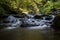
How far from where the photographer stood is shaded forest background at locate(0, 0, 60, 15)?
19.9 meters

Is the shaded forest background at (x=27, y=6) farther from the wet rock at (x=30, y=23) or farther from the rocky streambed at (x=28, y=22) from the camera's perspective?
the wet rock at (x=30, y=23)

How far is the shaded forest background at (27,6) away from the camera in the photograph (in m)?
19.9

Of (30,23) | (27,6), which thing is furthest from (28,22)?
(27,6)

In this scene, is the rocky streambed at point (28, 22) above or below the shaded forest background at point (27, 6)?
below

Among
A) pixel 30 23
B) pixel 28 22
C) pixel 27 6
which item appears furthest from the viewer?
pixel 27 6

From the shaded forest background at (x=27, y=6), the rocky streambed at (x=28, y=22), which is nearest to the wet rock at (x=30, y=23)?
the rocky streambed at (x=28, y=22)

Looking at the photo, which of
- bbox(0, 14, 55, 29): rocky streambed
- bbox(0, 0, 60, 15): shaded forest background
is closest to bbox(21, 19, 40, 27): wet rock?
bbox(0, 14, 55, 29): rocky streambed

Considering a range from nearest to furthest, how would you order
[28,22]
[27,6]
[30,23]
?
[30,23], [28,22], [27,6]

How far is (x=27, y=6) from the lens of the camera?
28.3 m

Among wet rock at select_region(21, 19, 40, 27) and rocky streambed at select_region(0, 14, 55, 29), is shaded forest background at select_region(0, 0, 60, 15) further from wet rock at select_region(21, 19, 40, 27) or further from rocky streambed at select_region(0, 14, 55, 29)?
wet rock at select_region(21, 19, 40, 27)

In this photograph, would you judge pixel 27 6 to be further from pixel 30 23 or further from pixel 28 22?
pixel 30 23

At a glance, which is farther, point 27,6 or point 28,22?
point 27,6

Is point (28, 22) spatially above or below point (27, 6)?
below

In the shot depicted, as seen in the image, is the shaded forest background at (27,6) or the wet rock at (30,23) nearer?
the wet rock at (30,23)
